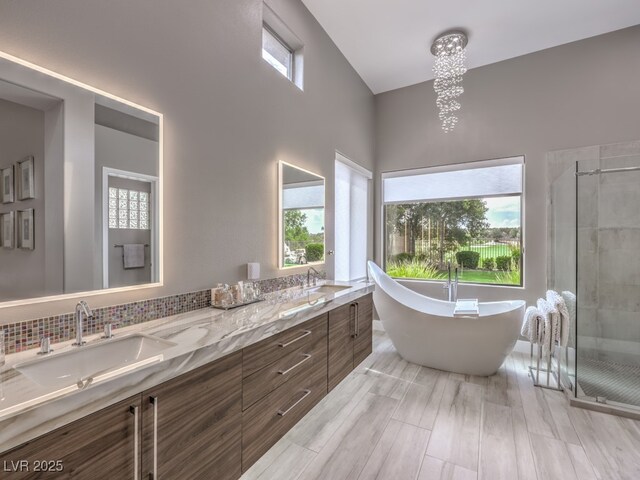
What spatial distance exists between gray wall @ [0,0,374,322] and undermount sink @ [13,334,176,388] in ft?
0.83

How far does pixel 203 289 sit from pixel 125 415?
1017 mm

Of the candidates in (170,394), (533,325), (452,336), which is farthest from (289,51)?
(533,325)

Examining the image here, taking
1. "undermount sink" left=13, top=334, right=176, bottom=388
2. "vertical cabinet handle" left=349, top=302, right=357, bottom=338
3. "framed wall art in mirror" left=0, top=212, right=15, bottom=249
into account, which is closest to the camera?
"undermount sink" left=13, top=334, right=176, bottom=388

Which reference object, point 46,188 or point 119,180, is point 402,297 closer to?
point 119,180

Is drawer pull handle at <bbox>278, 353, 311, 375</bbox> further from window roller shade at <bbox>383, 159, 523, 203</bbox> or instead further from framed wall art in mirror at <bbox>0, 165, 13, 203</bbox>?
window roller shade at <bbox>383, 159, 523, 203</bbox>

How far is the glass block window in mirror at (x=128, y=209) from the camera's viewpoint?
1.55 meters

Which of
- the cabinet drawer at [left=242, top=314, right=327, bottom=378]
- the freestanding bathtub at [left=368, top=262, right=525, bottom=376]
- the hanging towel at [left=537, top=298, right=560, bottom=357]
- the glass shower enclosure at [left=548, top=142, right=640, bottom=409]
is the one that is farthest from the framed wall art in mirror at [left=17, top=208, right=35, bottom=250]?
the glass shower enclosure at [left=548, top=142, right=640, bottom=409]

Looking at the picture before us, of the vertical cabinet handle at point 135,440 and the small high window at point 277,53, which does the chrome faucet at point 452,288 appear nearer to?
the small high window at point 277,53

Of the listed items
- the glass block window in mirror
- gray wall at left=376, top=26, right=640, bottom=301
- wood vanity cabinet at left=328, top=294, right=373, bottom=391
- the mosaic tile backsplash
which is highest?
gray wall at left=376, top=26, right=640, bottom=301

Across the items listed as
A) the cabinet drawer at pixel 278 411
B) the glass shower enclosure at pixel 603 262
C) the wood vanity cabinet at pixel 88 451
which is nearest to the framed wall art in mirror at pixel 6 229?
the wood vanity cabinet at pixel 88 451

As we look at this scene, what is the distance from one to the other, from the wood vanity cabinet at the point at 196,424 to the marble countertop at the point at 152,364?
0.22ft

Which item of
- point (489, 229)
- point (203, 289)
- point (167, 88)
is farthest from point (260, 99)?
point (489, 229)

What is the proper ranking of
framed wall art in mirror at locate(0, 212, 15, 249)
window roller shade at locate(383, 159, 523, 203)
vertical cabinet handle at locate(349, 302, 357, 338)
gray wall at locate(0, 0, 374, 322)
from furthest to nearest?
window roller shade at locate(383, 159, 523, 203)
vertical cabinet handle at locate(349, 302, 357, 338)
gray wall at locate(0, 0, 374, 322)
framed wall art in mirror at locate(0, 212, 15, 249)

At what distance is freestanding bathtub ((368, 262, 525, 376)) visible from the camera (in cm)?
285
